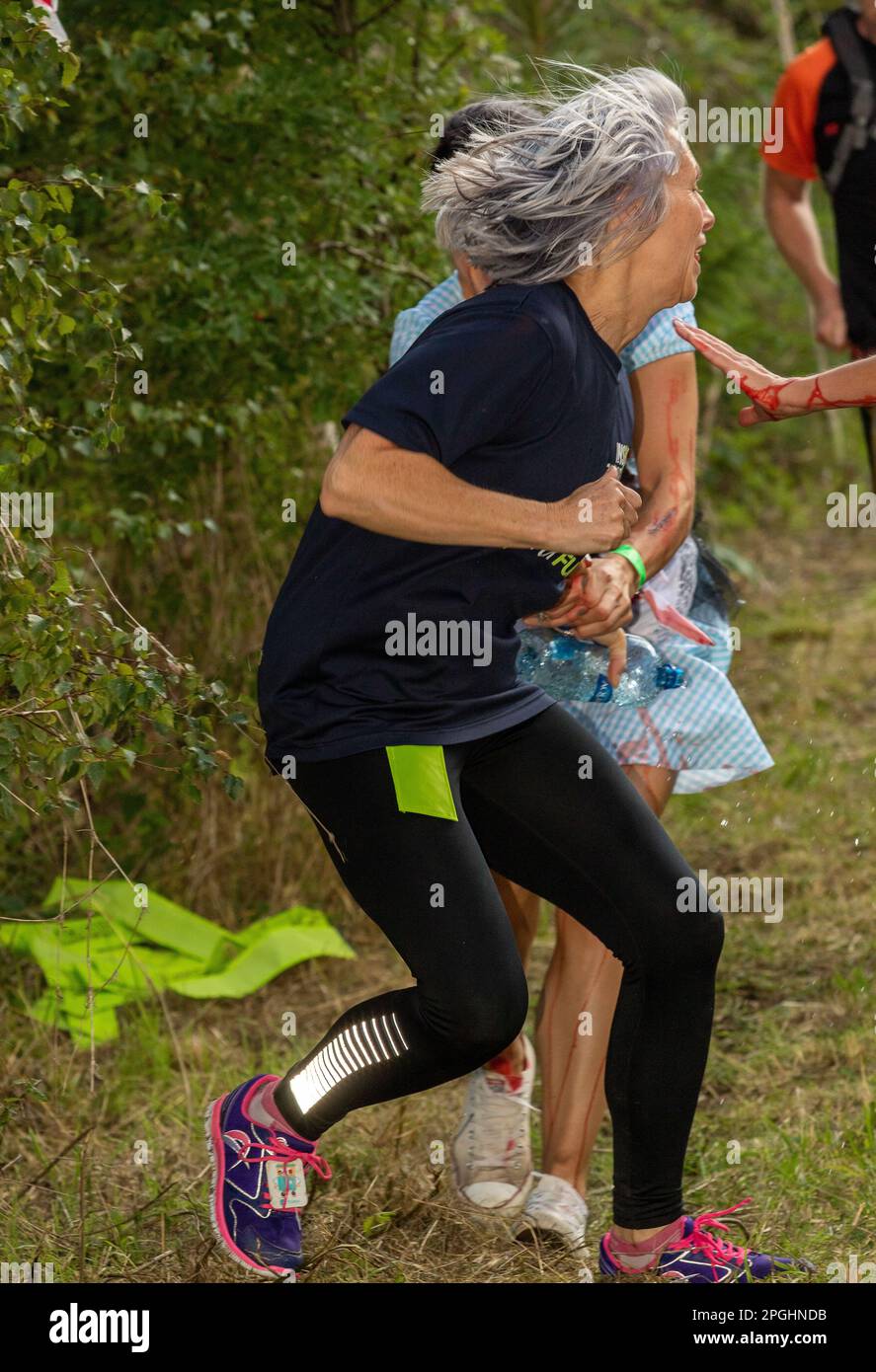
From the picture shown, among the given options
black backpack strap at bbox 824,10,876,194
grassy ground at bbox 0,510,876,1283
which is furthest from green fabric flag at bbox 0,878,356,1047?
black backpack strap at bbox 824,10,876,194

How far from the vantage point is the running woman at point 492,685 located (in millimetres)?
2453

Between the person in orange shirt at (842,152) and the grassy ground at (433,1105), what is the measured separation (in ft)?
4.13

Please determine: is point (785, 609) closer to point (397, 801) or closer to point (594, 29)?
point (594, 29)

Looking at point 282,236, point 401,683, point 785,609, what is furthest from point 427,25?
point 785,609

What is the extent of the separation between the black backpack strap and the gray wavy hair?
87.3 inches

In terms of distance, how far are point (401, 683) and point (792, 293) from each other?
8589mm

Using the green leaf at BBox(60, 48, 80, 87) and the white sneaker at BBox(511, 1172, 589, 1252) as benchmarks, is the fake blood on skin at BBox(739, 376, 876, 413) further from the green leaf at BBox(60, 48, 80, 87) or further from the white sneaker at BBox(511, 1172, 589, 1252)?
the white sneaker at BBox(511, 1172, 589, 1252)

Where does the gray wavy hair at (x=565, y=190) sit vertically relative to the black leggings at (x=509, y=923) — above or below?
above

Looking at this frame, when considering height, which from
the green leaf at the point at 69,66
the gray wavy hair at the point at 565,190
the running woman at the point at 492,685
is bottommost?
the running woman at the point at 492,685

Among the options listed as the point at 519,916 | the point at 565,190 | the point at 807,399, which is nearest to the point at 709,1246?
the point at 519,916

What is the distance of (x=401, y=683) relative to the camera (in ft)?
8.27

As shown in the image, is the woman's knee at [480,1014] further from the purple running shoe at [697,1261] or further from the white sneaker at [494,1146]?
the white sneaker at [494,1146]

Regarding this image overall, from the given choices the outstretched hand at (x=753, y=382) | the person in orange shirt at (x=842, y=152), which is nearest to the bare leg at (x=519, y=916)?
the outstretched hand at (x=753, y=382)

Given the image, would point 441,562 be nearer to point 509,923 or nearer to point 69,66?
point 509,923
